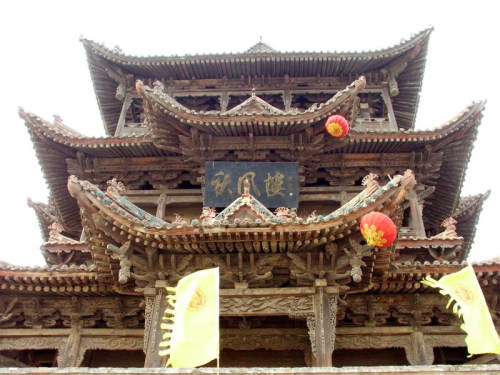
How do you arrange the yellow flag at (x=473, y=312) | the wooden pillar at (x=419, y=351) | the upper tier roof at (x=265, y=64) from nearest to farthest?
the yellow flag at (x=473, y=312) → the wooden pillar at (x=419, y=351) → the upper tier roof at (x=265, y=64)

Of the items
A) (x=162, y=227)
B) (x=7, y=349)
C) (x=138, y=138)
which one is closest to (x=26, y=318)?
(x=7, y=349)

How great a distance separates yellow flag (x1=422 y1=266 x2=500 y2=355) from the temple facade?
1.42 meters

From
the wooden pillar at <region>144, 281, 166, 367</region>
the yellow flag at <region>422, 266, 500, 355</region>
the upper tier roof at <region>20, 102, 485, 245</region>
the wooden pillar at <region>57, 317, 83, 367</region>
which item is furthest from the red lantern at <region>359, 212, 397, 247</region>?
the wooden pillar at <region>57, 317, 83, 367</region>

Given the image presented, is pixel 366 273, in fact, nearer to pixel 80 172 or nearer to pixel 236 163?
pixel 236 163

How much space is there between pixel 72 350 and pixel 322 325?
4.96m

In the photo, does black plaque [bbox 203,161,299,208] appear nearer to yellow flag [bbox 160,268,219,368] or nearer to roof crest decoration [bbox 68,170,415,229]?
roof crest decoration [bbox 68,170,415,229]

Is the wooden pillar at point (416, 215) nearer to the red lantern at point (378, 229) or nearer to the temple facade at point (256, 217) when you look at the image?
the temple facade at point (256, 217)

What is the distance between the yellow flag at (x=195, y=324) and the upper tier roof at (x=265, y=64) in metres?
9.69

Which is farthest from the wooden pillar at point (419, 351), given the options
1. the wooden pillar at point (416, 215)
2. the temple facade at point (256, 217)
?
the wooden pillar at point (416, 215)

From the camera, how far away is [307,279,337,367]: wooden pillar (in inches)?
362

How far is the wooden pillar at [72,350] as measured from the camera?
35.5 ft

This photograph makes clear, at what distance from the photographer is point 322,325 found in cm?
948

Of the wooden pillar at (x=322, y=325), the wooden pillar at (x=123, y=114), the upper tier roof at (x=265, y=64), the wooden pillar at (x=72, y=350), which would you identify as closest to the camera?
the wooden pillar at (x=322, y=325)

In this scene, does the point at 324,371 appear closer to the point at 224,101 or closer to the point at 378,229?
the point at 378,229
